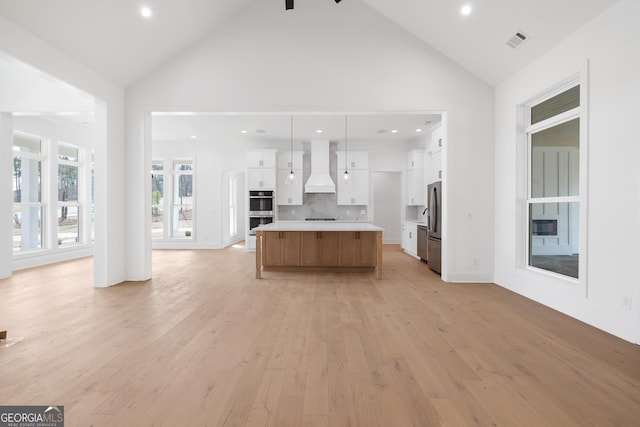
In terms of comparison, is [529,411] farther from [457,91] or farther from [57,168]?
[57,168]

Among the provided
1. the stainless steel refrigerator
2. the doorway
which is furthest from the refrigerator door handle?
the doorway

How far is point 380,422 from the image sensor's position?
1.73 meters

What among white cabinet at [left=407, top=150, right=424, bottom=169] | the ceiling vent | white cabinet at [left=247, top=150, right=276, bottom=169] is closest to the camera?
the ceiling vent

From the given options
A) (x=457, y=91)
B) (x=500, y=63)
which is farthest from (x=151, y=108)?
(x=500, y=63)

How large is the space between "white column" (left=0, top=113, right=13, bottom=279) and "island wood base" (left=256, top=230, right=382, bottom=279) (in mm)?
4256

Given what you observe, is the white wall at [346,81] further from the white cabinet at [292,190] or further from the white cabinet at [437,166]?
the white cabinet at [292,190]

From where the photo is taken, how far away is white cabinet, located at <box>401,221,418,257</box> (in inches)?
304

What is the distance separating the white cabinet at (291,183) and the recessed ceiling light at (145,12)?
5.10 m

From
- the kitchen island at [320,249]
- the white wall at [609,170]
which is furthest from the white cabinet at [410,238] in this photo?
the white wall at [609,170]

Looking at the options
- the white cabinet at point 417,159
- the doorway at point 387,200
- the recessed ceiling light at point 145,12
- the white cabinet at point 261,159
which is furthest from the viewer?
the doorway at point 387,200

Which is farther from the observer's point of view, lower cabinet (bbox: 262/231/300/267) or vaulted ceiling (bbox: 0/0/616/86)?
lower cabinet (bbox: 262/231/300/267)

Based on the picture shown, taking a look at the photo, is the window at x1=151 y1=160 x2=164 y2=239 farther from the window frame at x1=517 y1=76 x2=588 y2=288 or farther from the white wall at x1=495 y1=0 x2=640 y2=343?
the white wall at x1=495 y1=0 x2=640 y2=343

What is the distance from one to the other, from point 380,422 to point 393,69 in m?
4.83

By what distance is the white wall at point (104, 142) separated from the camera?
14.4 feet
